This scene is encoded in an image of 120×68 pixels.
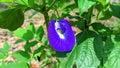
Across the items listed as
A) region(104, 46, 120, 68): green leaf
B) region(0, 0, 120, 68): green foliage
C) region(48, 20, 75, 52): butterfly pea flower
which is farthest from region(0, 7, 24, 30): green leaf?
region(104, 46, 120, 68): green leaf

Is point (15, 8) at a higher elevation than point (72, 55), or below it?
higher

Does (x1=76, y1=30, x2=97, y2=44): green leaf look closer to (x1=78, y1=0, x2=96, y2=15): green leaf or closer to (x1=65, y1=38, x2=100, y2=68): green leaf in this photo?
Result: (x1=65, y1=38, x2=100, y2=68): green leaf

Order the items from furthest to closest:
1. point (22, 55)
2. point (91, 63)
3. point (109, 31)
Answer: point (22, 55)
point (109, 31)
point (91, 63)

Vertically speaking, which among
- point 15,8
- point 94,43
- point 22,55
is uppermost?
point 15,8

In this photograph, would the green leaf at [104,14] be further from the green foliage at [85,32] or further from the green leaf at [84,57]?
the green leaf at [84,57]

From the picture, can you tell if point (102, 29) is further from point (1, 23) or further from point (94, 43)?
point (1, 23)

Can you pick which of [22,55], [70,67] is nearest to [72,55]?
[70,67]

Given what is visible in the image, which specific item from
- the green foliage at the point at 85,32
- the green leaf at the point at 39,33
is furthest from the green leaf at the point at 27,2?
the green leaf at the point at 39,33
